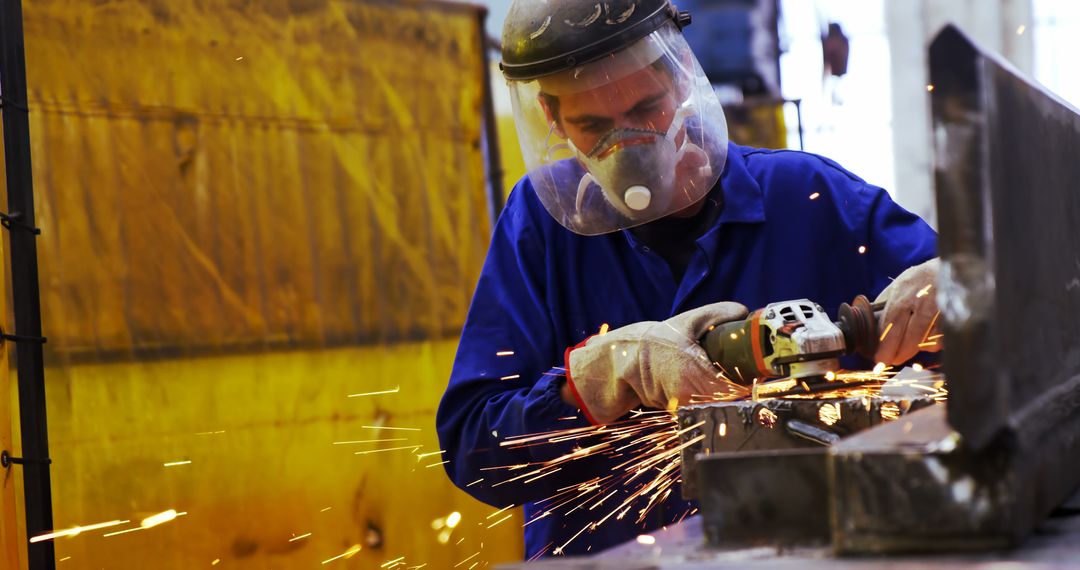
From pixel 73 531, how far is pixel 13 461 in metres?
0.32

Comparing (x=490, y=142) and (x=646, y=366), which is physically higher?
(x=490, y=142)

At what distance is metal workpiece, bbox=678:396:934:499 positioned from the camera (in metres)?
1.61

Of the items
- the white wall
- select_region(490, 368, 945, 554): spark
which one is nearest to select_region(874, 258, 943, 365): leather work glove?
select_region(490, 368, 945, 554): spark

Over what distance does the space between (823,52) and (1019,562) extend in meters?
4.66

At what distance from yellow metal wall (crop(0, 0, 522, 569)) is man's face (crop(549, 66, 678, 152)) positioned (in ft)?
4.85

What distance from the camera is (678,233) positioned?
2.40 m

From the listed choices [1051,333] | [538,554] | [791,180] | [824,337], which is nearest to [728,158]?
[791,180]

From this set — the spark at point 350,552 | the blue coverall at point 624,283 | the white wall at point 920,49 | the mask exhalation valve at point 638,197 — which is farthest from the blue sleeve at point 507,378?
the white wall at point 920,49

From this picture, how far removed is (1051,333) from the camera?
1.36m

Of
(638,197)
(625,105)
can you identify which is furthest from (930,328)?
(625,105)

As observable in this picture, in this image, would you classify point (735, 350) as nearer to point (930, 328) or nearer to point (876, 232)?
point (930, 328)

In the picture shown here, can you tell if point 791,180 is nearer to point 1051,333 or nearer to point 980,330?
point 1051,333

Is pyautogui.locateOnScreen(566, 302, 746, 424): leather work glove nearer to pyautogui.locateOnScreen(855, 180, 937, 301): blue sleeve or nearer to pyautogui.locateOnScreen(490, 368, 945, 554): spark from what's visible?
pyautogui.locateOnScreen(490, 368, 945, 554): spark

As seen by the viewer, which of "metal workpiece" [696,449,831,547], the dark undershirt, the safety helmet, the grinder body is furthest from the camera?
the dark undershirt
